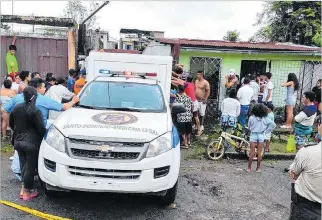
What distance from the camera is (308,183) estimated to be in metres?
3.27

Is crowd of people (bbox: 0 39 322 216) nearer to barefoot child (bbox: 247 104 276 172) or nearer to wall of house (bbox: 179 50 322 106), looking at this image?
barefoot child (bbox: 247 104 276 172)

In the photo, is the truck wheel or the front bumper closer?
the front bumper

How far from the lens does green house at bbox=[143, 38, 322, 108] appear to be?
11.5 m

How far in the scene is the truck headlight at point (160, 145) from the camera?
456cm

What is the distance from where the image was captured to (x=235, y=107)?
317 inches

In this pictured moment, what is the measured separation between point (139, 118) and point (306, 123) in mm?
3480

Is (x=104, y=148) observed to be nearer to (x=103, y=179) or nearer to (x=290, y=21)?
(x=103, y=179)

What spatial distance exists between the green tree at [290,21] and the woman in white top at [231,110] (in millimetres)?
15885

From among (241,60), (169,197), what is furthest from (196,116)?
(169,197)

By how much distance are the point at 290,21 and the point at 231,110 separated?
672 inches

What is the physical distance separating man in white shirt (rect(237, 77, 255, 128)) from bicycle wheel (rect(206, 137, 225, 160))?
5.78ft

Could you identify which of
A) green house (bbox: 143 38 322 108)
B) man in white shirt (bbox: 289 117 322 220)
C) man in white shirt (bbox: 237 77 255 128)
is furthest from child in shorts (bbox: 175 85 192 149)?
man in white shirt (bbox: 289 117 322 220)

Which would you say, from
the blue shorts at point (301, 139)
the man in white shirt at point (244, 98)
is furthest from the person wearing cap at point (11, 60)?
the blue shorts at point (301, 139)

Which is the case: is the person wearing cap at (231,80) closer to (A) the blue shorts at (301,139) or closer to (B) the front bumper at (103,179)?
(A) the blue shorts at (301,139)
